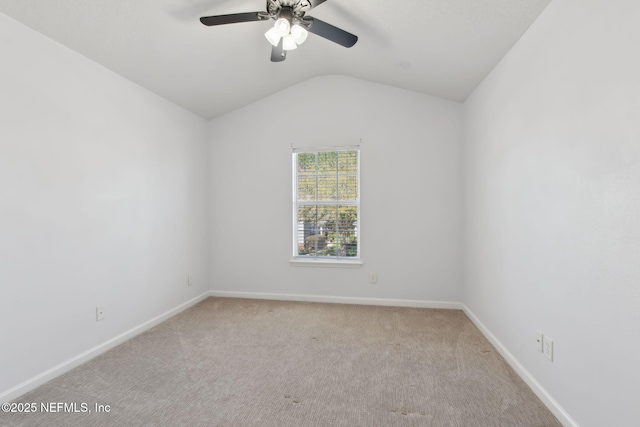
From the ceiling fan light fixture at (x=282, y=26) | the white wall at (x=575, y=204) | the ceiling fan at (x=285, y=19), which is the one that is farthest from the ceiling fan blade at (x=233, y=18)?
the white wall at (x=575, y=204)

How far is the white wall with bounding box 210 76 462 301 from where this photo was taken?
367 cm

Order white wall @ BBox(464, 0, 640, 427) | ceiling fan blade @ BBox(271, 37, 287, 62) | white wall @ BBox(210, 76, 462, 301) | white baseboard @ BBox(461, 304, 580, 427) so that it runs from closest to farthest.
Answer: white wall @ BBox(464, 0, 640, 427) < white baseboard @ BBox(461, 304, 580, 427) < ceiling fan blade @ BBox(271, 37, 287, 62) < white wall @ BBox(210, 76, 462, 301)

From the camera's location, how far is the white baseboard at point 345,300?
3682 mm

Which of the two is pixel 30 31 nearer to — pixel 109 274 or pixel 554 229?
pixel 109 274

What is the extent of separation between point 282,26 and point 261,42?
1.03m

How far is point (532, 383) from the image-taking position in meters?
2.03

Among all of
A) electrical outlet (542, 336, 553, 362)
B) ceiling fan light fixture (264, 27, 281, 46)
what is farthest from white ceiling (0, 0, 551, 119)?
electrical outlet (542, 336, 553, 362)

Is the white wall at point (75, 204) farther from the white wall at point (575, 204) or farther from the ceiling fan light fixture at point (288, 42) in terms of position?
the white wall at point (575, 204)

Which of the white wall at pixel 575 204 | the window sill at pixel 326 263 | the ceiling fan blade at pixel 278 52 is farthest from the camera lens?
the window sill at pixel 326 263

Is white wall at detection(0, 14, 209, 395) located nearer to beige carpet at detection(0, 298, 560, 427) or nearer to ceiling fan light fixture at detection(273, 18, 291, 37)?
beige carpet at detection(0, 298, 560, 427)

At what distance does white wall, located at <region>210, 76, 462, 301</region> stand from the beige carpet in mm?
711

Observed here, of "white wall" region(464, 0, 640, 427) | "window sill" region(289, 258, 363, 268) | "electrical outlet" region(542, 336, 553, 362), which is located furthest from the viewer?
"window sill" region(289, 258, 363, 268)

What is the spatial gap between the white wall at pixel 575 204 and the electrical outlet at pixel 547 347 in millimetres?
45

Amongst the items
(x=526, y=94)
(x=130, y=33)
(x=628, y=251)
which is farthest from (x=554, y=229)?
(x=130, y=33)
